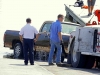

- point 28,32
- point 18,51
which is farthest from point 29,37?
point 18,51

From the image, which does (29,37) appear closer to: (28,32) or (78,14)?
(28,32)

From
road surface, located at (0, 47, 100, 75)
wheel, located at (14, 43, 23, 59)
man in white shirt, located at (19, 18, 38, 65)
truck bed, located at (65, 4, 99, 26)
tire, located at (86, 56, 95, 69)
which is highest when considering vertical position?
truck bed, located at (65, 4, 99, 26)

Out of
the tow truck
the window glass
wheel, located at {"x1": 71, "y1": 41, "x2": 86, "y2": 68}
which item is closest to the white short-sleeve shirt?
the tow truck

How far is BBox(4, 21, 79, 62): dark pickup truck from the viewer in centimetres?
2336

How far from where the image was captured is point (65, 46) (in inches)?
909

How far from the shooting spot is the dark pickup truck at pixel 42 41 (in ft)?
76.6

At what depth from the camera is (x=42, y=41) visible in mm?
24062

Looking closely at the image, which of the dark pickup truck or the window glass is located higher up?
the window glass

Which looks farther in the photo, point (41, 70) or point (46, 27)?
point (46, 27)

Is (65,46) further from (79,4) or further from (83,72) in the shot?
(79,4)

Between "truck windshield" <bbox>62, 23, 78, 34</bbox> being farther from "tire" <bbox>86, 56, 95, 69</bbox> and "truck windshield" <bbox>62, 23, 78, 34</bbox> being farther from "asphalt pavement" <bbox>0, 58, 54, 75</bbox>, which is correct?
"asphalt pavement" <bbox>0, 58, 54, 75</bbox>

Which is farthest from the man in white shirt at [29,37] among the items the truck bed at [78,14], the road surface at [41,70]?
the truck bed at [78,14]

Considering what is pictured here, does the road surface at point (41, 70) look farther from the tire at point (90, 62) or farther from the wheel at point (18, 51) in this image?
the wheel at point (18, 51)

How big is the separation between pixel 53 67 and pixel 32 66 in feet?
2.17
